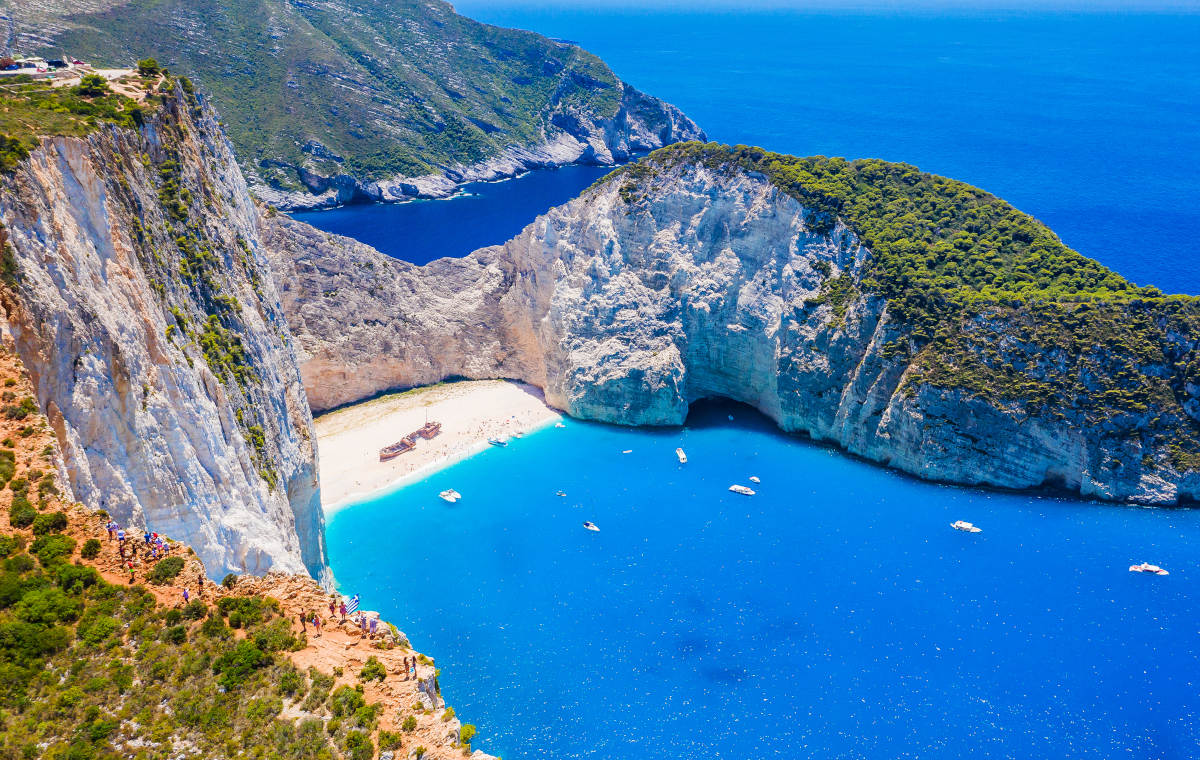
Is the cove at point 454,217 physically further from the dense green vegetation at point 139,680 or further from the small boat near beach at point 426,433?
the dense green vegetation at point 139,680

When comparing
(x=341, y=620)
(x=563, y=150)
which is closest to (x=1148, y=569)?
(x=341, y=620)

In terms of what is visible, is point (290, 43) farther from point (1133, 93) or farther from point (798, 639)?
point (1133, 93)

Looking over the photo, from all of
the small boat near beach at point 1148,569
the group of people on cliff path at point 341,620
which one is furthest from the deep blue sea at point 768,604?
the group of people on cliff path at point 341,620

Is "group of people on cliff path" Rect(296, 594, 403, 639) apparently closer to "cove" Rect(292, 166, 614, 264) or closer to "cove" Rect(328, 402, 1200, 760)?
"cove" Rect(328, 402, 1200, 760)

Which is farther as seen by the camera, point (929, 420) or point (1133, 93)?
point (1133, 93)

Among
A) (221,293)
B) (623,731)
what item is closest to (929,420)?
(623,731)

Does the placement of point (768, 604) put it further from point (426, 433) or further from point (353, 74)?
point (353, 74)
